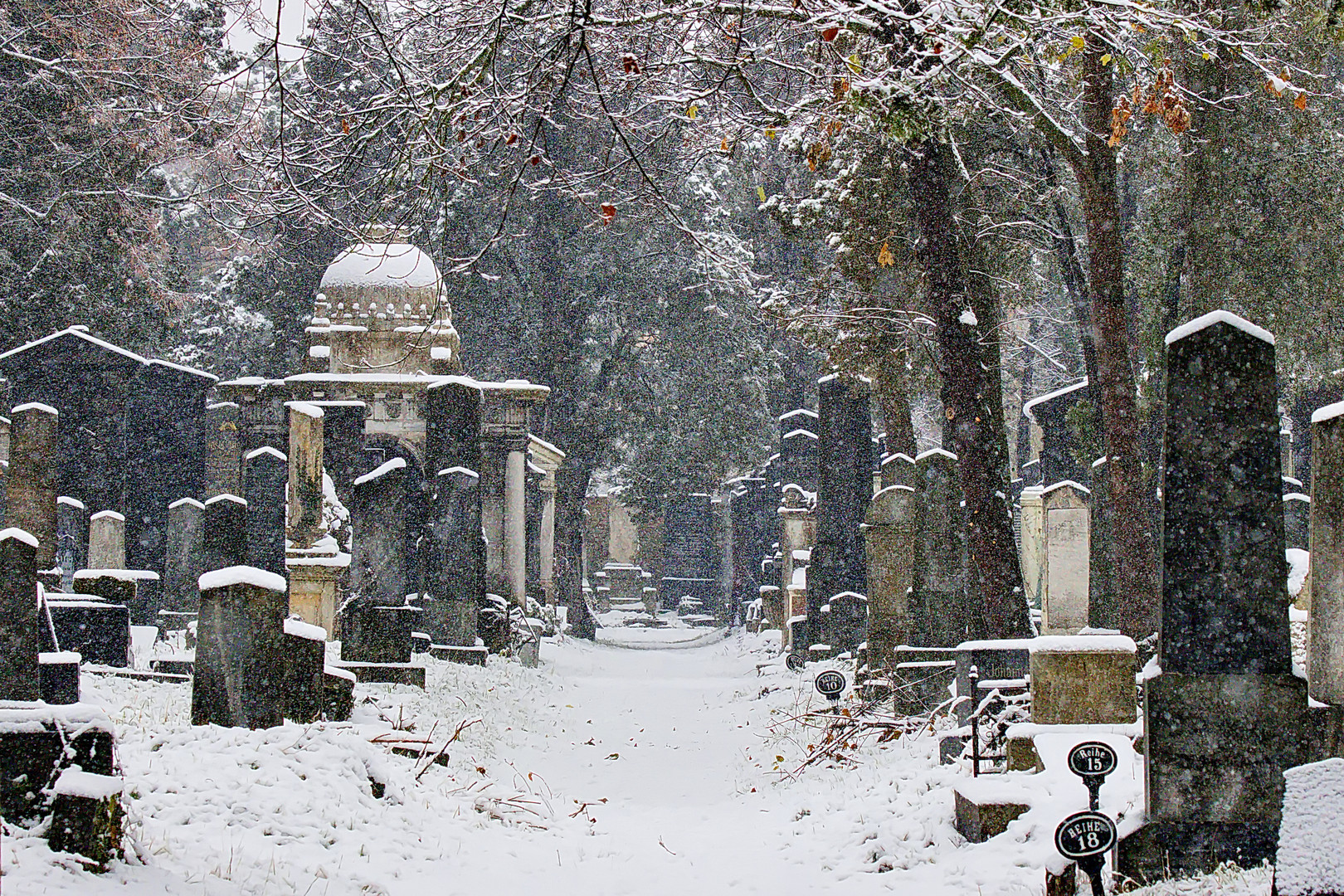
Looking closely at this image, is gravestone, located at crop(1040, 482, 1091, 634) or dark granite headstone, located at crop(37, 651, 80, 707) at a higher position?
gravestone, located at crop(1040, 482, 1091, 634)

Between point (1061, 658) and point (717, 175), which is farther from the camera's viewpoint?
point (717, 175)

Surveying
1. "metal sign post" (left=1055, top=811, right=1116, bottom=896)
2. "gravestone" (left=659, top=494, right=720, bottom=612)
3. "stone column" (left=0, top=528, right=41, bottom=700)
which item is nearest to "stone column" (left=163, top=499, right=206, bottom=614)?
"stone column" (left=0, top=528, right=41, bottom=700)

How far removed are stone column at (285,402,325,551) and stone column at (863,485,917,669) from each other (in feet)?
21.8

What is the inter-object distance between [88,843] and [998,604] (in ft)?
22.8

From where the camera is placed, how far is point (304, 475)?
52.1 ft

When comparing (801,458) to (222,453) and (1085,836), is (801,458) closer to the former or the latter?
(222,453)

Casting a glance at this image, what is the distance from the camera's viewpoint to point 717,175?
106ft

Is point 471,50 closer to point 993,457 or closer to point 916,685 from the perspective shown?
point 993,457

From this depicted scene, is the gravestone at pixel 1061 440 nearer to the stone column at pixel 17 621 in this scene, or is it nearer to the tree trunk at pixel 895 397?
the tree trunk at pixel 895 397

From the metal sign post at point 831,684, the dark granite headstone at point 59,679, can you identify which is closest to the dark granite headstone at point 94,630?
the dark granite headstone at point 59,679

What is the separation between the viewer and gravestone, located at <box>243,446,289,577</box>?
14.0 metres

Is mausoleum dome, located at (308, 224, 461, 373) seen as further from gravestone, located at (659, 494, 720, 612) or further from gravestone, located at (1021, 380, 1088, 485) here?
gravestone, located at (659, 494, 720, 612)

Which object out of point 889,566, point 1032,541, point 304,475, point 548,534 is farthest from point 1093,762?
point 548,534


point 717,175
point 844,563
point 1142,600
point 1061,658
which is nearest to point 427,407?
point 844,563
